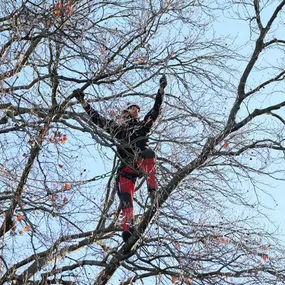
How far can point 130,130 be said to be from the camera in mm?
9773

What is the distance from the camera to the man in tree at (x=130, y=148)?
31.0ft

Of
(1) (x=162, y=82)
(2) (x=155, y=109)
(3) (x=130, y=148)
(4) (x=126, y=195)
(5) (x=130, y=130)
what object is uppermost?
(1) (x=162, y=82)

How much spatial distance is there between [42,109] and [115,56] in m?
1.06

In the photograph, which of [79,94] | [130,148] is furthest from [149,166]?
[79,94]

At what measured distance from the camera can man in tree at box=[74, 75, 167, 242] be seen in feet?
31.0

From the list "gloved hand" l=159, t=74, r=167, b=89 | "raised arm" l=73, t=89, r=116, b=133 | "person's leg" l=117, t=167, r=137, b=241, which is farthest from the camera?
"gloved hand" l=159, t=74, r=167, b=89

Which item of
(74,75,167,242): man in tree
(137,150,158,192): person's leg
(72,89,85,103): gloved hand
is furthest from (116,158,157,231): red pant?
(72,89,85,103): gloved hand

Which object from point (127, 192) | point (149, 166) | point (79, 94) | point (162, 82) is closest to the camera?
point (149, 166)

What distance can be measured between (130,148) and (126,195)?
3.08 ft

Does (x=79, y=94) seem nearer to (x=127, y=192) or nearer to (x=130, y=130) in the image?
(x=130, y=130)

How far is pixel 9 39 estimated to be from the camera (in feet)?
33.7

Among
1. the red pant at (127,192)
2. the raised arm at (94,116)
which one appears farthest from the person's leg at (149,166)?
the raised arm at (94,116)

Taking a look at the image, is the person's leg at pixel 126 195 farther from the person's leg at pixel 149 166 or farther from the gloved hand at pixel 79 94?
the gloved hand at pixel 79 94

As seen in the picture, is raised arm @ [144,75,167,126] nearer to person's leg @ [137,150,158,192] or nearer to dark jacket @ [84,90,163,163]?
dark jacket @ [84,90,163,163]
